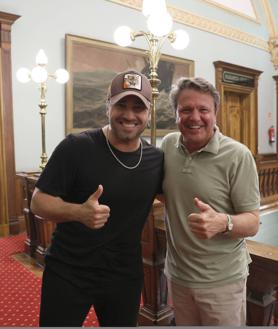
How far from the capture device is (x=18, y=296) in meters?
3.34

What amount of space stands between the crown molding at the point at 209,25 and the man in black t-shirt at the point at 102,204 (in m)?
6.01

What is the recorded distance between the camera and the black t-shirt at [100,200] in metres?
1.48

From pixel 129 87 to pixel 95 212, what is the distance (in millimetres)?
571

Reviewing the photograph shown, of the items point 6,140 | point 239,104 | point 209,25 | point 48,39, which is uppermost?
point 209,25

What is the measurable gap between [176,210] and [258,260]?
0.58 m

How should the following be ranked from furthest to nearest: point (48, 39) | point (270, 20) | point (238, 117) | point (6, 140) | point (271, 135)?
point (271, 135) < point (270, 20) < point (238, 117) < point (48, 39) < point (6, 140)

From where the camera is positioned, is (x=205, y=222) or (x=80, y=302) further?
(x=80, y=302)

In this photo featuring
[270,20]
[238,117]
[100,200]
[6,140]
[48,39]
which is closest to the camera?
[100,200]

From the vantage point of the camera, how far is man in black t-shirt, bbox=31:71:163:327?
1.48m

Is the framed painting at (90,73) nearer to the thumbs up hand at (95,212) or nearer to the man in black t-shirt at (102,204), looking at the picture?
the man in black t-shirt at (102,204)

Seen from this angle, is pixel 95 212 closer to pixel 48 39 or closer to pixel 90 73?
pixel 48 39

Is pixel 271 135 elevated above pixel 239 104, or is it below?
below

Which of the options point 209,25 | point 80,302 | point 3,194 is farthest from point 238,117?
point 80,302

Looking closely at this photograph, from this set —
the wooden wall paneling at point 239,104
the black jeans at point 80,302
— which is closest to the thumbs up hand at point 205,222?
the black jeans at point 80,302
